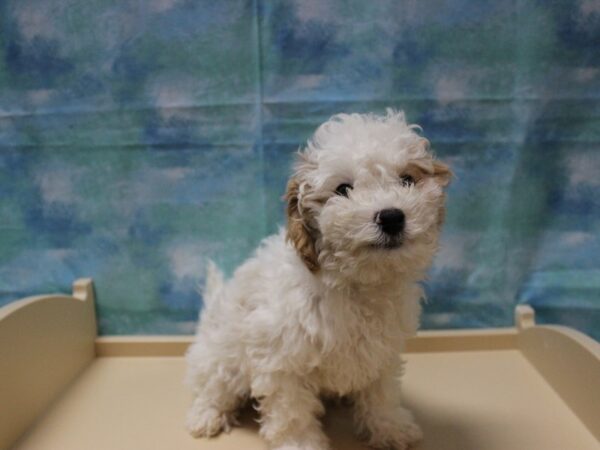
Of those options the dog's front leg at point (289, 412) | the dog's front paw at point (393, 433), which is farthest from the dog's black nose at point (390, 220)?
the dog's front paw at point (393, 433)

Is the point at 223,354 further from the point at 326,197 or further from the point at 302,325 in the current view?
the point at 326,197

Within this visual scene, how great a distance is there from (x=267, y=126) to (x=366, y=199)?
80 centimetres

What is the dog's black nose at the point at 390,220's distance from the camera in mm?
1240

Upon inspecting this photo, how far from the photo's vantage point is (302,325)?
56.5 inches

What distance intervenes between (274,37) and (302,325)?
3.41 ft

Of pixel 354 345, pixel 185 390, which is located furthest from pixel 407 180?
pixel 185 390

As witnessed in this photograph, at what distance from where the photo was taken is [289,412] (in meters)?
1.50

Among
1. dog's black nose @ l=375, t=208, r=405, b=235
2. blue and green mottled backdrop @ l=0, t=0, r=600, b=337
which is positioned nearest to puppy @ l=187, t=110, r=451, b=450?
dog's black nose @ l=375, t=208, r=405, b=235

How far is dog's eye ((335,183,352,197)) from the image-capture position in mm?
1335

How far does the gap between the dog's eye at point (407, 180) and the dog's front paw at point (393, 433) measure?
71cm

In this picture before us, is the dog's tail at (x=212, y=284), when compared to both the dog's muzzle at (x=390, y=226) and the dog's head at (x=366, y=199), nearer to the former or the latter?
the dog's head at (x=366, y=199)

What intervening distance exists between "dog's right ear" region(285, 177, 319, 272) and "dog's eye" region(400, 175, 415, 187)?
0.26 meters

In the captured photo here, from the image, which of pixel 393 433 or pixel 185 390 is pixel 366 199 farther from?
pixel 185 390

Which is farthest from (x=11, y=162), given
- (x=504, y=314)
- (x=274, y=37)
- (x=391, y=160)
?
(x=504, y=314)
